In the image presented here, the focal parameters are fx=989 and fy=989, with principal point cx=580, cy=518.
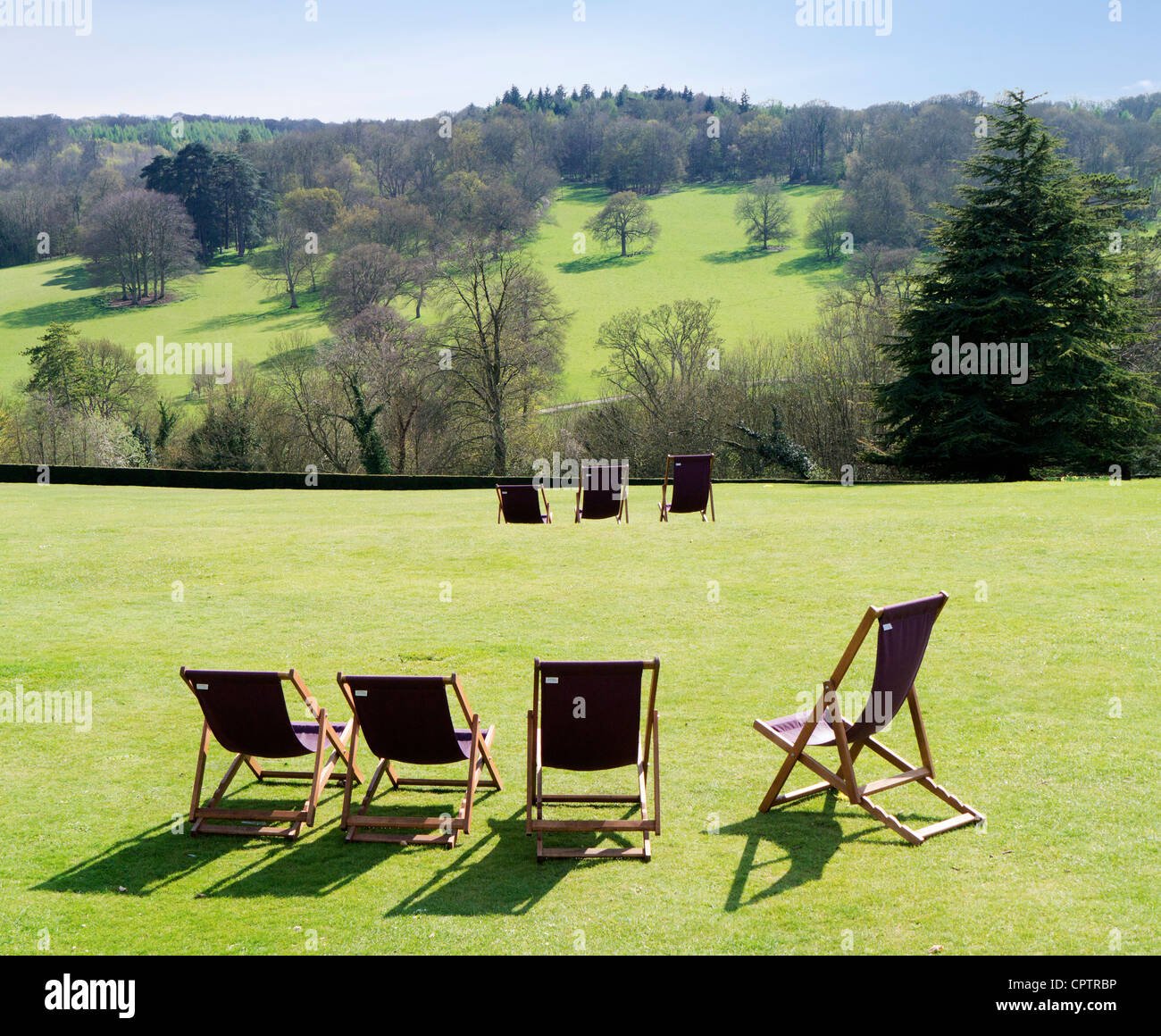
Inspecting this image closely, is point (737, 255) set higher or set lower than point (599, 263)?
higher

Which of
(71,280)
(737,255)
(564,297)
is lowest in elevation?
(564,297)

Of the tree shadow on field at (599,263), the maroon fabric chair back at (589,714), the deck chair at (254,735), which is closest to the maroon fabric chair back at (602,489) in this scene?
the deck chair at (254,735)

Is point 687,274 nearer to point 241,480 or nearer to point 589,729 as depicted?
point 241,480

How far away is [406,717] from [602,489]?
11.8 metres

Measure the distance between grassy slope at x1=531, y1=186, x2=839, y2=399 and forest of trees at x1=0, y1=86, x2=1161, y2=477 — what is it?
287 cm

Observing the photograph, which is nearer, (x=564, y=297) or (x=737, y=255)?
(x=564, y=297)

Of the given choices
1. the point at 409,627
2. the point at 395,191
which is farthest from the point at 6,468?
the point at 395,191

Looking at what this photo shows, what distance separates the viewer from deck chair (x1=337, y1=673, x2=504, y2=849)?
5676 mm

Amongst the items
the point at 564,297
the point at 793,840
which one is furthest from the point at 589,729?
the point at 564,297

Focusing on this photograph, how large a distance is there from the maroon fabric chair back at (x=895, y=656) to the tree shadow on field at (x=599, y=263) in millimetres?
83663

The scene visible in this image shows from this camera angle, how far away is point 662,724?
7.88 m

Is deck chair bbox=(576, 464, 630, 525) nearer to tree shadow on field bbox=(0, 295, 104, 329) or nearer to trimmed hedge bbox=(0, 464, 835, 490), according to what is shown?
trimmed hedge bbox=(0, 464, 835, 490)

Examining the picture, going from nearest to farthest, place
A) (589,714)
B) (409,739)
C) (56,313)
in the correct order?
(589,714) < (409,739) < (56,313)

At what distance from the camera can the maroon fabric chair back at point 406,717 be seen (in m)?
5.65
